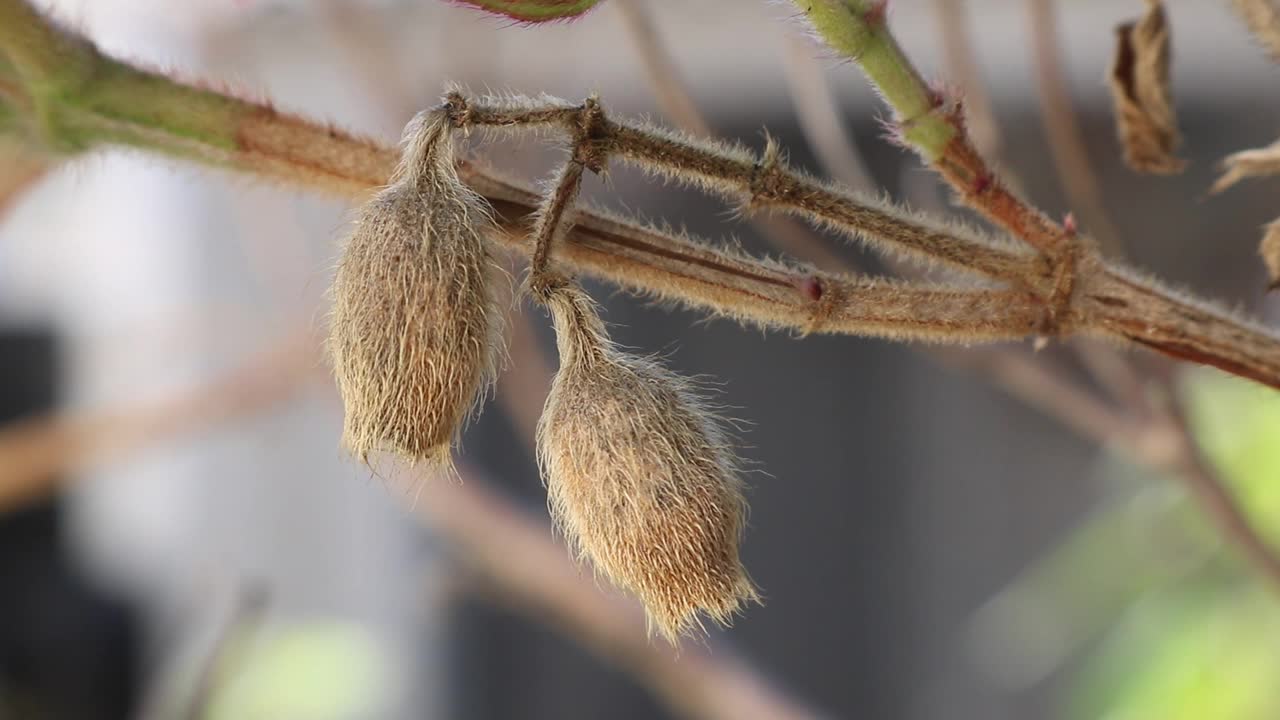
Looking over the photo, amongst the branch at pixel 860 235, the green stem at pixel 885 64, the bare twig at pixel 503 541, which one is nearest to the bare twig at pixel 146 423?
the bare twig at pixel 503 541

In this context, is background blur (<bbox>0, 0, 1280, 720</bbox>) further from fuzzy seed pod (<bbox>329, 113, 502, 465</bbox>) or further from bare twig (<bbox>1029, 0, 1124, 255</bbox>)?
fuzzy seed pod (<bbox>329, 113, 502, 465</bbox>)

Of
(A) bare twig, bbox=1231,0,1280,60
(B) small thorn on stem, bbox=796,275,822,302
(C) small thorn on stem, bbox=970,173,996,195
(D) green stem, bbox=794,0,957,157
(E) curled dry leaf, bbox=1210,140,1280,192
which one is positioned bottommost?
(B) small thorn on stem, bbox=796,275,822,302

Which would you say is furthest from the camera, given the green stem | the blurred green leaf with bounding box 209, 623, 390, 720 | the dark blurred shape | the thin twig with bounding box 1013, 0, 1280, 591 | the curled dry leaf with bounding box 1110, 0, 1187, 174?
the blurred green leaf with bounding box 209, 623, 390, 720

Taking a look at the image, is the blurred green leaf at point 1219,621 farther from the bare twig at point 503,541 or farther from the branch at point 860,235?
the branch at point 860,235

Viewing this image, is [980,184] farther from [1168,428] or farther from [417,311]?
[1168,428]

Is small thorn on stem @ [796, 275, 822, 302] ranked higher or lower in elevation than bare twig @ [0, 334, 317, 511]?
lower

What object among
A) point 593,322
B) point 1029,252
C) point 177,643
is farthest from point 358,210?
point 177,643

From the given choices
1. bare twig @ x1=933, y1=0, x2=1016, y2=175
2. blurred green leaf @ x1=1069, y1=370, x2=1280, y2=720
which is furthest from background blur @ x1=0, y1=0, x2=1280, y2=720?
bare twig @ x1=933, y1=0, x2=1016, y2=175
